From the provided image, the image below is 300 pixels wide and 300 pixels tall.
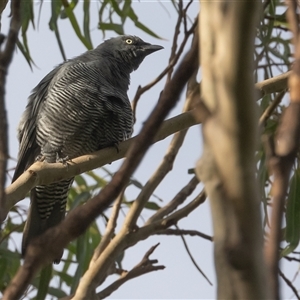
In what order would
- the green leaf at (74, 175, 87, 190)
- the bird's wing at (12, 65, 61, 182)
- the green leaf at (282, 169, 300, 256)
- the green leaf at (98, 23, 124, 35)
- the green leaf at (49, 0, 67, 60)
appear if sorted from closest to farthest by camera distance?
the green leaf at (282, 169, 300, 256) < the green leaf at (49, 0, 67, 60) < the bird's wing at (12, 65, 61, 182) < the green leaf at (98, 23, 124, 35) < the green leaf at (74, 175, 87, 190)

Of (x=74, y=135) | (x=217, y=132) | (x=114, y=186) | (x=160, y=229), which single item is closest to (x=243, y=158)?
(x=217, y=132)

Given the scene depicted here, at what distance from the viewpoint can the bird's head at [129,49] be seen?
4.16m

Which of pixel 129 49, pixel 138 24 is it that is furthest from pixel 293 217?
pixel 129 49

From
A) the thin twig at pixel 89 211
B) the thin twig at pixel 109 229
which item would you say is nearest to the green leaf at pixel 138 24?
the thin twig at pixel 109 229

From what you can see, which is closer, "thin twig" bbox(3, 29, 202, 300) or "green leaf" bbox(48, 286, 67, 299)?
"thin twig" bbox(3, 29, 202, 300)

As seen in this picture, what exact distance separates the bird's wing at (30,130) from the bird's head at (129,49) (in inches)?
23.5

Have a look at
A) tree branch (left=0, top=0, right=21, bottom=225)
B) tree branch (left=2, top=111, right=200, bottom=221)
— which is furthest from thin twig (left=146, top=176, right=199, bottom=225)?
tree branch (left=0, top=0, right=21, bottom=225)

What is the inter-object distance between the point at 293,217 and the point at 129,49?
1.98 meters

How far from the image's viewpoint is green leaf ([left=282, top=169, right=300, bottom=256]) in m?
2.53

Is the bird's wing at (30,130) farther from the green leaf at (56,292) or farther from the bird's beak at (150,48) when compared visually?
the bird's beak at (150,48)

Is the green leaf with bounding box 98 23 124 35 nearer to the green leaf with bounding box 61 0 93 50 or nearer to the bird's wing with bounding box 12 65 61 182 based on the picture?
the green leaf with bounding box 61 0 93 50

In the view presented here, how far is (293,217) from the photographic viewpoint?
2.65 m

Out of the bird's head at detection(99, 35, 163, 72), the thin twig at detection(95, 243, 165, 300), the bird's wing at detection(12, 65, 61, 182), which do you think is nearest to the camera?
the thin twig at detection(95, 243, 165, 300)

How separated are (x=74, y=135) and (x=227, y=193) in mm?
2937
